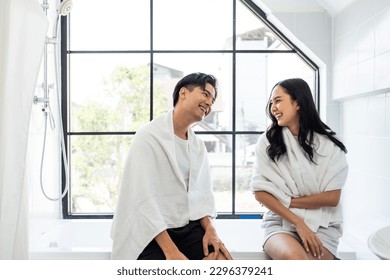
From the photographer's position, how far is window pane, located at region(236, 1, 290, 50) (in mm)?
3039

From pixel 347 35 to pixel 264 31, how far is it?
623mm

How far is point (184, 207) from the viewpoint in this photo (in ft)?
6.26

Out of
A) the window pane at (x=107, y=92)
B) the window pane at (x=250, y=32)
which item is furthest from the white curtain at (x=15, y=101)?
the window pane at (x=250, y=32)

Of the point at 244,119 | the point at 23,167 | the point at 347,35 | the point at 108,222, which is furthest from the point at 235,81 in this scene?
the point at 23,167

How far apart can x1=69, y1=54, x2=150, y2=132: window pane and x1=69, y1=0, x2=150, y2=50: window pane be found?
8 centimetres

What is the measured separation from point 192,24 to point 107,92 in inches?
28.6

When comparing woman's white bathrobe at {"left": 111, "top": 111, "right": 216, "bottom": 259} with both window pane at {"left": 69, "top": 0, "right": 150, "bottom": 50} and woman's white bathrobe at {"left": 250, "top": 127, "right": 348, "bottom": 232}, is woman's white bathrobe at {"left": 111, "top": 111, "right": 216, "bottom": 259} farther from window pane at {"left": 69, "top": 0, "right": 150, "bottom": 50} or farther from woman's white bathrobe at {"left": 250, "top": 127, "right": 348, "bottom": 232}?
window pane at {"left": 69, "top": 0, "right": 150, "bottom": 50}

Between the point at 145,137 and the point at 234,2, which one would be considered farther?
the point at 234,2

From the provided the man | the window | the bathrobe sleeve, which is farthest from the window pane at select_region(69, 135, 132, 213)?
the bathrobe sleeve

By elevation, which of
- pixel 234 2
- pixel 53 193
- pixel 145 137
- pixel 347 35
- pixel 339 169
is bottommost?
pixel 53 193

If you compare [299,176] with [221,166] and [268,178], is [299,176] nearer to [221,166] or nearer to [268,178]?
[268,178]

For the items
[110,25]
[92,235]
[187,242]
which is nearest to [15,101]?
[187,242]

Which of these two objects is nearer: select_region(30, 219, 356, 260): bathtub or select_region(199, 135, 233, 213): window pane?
select_region(30, 219, 356, 260): bathtub
